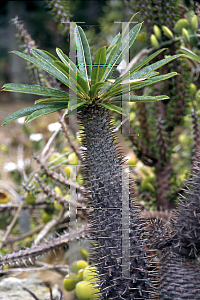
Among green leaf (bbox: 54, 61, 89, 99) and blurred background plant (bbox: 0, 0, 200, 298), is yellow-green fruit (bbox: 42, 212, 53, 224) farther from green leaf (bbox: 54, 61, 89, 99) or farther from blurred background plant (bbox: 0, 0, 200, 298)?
green leaf (bbox: 54, 61, 89, 99)

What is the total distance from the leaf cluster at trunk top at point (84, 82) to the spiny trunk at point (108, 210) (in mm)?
24

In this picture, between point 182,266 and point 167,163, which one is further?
point 167,163

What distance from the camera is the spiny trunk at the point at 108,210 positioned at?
1.06ft

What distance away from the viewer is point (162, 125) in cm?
68

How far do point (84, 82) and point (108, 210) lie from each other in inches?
6.2

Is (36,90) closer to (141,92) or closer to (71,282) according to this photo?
(71,282)

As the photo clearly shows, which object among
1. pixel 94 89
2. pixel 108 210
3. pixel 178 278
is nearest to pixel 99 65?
pixel 94 89

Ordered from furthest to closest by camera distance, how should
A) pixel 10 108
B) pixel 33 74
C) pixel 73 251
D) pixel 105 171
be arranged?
1. pixel 10 108
2. pixel 33 74
3. pixel 73 251
4. pixel 105 171

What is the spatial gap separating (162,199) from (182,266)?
333mm

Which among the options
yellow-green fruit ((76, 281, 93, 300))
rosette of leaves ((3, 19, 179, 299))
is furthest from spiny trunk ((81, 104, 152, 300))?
yellow-green fruit ((76, 281, 93, 300))

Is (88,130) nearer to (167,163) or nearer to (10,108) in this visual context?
(167,163)

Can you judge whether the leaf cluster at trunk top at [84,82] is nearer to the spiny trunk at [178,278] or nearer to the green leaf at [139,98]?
the green leaf at [139,98]

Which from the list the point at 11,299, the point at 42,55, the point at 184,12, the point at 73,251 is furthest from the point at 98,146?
the point at 184,12

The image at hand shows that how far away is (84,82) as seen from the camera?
278mm
